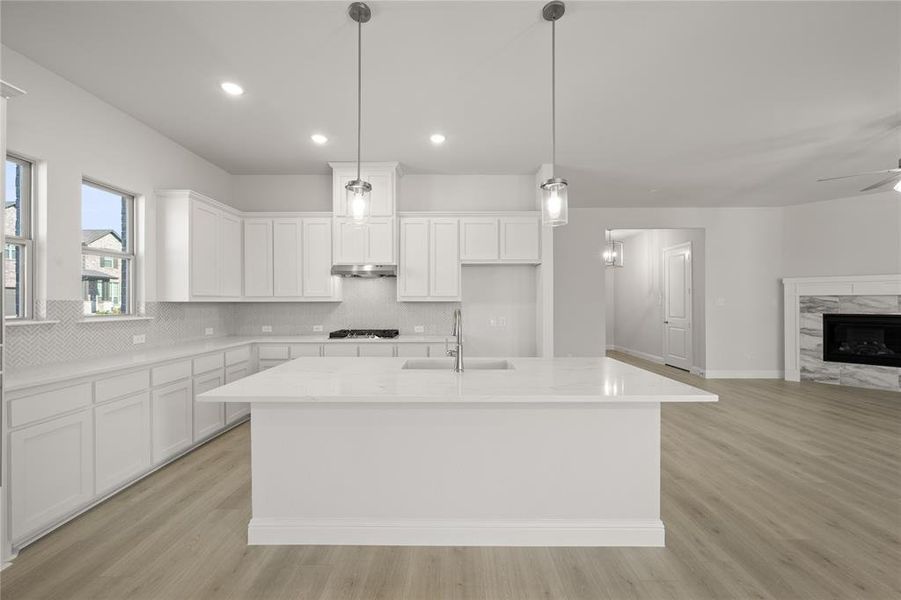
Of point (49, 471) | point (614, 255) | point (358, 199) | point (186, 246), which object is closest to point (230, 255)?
point (186, 246)

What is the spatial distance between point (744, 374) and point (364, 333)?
6.27 metres

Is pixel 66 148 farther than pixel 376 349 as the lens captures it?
No

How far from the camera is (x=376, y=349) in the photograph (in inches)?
181

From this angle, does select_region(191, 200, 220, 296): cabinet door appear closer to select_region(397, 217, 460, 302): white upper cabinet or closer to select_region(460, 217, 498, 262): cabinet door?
select_region(397, 217, 460, 302): white upper cabinet

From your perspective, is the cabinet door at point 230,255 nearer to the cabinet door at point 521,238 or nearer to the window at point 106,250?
the window at point 106,250

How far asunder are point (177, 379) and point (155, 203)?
5.78 ft

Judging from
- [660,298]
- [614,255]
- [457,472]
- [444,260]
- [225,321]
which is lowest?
[457,472]

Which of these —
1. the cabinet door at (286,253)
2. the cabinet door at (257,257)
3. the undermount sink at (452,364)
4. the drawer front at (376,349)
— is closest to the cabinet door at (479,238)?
the drawer front at (376,349)

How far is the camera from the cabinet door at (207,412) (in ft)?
12.0

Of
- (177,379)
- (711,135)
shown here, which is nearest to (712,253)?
(711,135)

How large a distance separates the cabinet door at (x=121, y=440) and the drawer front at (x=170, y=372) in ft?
0.45

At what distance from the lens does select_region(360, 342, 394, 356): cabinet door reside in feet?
15.1

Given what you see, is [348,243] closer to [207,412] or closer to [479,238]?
[479,238]

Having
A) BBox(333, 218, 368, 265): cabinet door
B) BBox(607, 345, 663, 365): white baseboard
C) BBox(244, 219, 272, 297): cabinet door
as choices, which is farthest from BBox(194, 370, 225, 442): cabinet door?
BBox(607, 345, 663, 365): white baseboard
